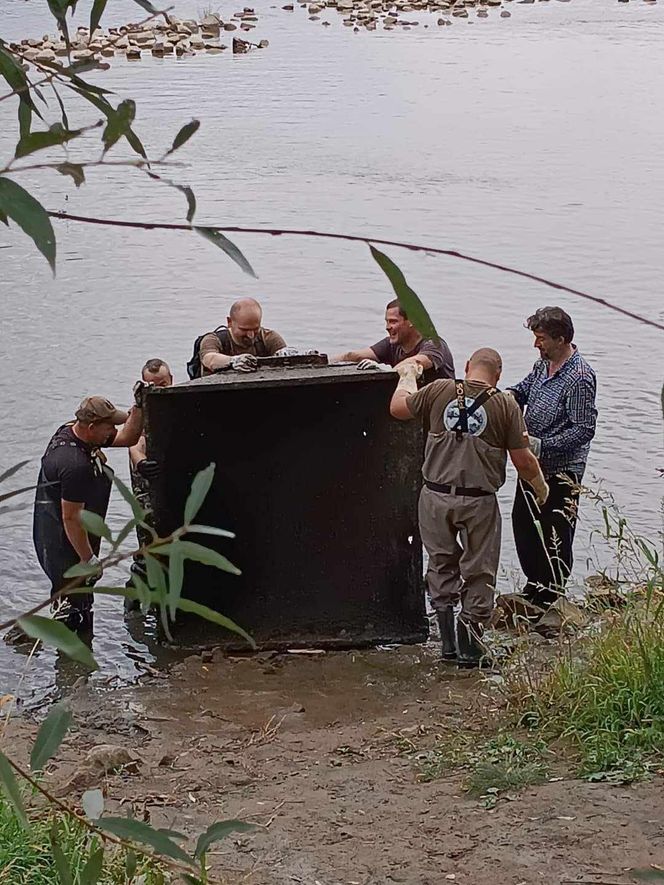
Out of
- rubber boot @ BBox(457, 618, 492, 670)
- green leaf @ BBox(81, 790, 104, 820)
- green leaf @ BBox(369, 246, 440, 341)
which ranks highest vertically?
green leaf @ BBox(369, 246, 440, 341)

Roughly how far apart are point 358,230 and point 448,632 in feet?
39.1

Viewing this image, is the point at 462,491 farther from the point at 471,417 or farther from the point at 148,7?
the point at 148,7

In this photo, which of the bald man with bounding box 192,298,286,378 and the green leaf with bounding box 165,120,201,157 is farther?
the bald man with bounding box 192,298,286,378

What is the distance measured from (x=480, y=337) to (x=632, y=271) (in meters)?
3.38

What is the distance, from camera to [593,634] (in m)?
6.14

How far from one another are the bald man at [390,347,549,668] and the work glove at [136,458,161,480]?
1.30 metres

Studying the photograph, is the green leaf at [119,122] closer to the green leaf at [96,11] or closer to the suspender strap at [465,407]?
the green leaf at [96,11]

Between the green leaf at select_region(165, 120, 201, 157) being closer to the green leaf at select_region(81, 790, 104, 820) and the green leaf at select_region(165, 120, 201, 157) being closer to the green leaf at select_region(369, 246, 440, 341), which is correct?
the green leaf at select_region(369, 246, 440, 341)

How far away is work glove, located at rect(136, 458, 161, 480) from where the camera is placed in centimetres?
746

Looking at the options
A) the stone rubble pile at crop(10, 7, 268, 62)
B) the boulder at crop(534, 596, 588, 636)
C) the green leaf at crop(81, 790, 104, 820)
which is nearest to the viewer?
the green leaf at crop(81, 790, 104, 820)

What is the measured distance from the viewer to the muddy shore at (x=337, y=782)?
466cm

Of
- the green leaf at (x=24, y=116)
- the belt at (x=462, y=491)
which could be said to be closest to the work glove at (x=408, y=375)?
the belt at (x=462, y=491)

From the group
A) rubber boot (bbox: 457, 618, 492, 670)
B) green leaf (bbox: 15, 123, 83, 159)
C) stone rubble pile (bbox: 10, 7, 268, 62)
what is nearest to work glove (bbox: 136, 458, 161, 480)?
rubber boot (bbox: 457, 618, 492, 670)

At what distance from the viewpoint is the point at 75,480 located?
741 cm
